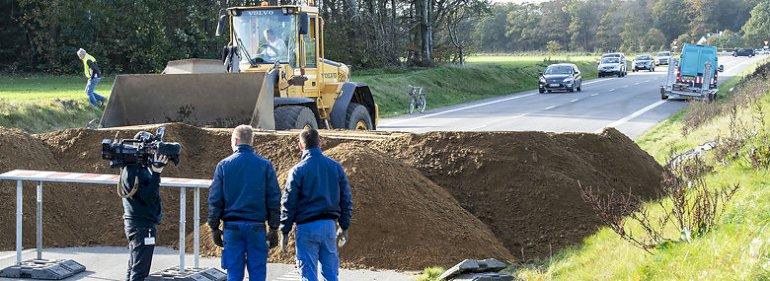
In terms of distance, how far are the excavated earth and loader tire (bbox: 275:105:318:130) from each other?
2475mm

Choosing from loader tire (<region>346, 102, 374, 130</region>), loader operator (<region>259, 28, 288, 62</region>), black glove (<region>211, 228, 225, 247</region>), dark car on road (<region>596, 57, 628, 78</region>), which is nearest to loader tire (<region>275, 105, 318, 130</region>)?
loader operator (<region>259, 28, 288, 62</region>)

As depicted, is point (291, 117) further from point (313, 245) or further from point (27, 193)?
point (313, 245)

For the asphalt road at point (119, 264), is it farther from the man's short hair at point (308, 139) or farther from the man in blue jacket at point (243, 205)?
the man's short hair at point (308, 139)

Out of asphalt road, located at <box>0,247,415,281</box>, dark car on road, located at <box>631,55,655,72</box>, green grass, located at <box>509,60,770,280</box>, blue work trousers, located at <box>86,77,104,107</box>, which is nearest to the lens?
green grass, located at <box>509,60,770,280</box>

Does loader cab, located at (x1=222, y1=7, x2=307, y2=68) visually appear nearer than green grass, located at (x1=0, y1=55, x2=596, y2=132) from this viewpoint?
Yes

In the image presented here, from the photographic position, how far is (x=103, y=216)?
12.7 m

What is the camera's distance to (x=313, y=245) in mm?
8289

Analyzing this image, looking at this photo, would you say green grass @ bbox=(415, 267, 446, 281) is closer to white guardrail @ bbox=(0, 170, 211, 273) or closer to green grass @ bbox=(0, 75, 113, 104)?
white guardrail @ bbox=(0, 170, 211, 273)

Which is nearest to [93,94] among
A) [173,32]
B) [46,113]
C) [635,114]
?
[46,113]

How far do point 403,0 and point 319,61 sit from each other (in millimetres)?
39244

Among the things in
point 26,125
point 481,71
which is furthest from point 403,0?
point 26,125

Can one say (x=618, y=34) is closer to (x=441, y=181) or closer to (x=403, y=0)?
(x=403, y=0)

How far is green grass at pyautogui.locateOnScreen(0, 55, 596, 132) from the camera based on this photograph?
25.3 m

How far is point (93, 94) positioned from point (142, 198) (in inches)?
768
